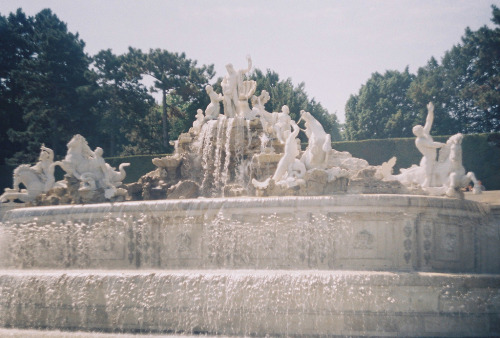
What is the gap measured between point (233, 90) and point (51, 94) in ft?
66.8

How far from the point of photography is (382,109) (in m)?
47.3

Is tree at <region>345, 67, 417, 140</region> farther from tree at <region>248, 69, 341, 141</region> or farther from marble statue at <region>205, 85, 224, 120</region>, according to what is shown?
marble statue at <region>205, 85, 224, 120</region>

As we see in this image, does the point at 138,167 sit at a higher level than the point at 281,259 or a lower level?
higher

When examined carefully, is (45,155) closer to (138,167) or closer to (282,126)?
(282,126)

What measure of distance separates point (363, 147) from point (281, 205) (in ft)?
62.3

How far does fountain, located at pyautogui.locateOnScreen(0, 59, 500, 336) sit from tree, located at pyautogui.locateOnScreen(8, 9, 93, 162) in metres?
23.2

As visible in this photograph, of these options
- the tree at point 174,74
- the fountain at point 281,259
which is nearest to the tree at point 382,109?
the tree at point 174,74

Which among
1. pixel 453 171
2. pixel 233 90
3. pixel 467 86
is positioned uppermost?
pixel 467 86

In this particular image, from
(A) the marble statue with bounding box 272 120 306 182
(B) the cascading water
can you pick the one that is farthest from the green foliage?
(A) the marble statue with bounding box 272 120 306 182

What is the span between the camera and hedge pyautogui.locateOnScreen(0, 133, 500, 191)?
2845 centimetres

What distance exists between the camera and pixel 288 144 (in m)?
15.0

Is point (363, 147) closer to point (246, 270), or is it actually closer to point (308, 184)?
point (308, 184)

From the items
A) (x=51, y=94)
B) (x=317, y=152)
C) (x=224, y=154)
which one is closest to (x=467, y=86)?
(x=224, y=154)

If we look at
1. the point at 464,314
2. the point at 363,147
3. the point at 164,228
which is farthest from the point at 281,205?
the point at 363,147
